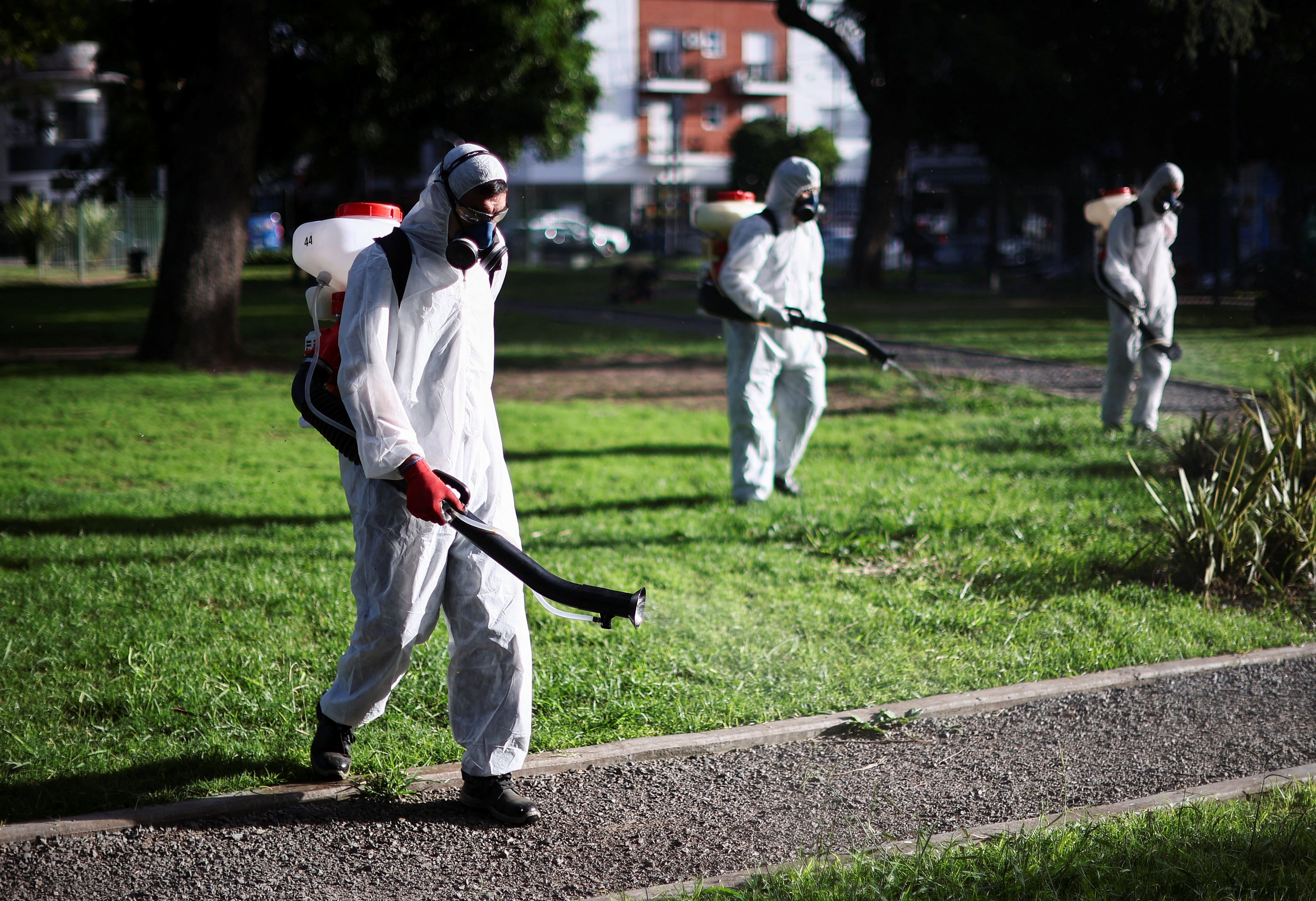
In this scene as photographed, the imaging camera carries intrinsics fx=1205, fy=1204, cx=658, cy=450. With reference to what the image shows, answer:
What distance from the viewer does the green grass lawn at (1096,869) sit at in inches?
118

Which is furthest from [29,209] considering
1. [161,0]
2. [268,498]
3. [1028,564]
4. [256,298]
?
[1028,564]

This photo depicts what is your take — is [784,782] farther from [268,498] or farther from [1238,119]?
[1238,119]

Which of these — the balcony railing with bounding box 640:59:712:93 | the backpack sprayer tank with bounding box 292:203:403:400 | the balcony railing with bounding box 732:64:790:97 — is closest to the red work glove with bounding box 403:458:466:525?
the backpack sprayer tank with bounding box 292:203:403:400

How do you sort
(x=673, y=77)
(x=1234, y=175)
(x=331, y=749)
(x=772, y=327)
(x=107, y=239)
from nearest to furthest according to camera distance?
(x=331, y=749) → (x=772, y=327) → (x=1234, y=175) → (x=107, y=239) → (x=673, y=77)

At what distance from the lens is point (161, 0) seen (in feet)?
58.5

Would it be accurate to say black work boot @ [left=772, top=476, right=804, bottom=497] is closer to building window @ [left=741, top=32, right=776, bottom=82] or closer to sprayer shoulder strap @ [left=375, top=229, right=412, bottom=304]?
sprayer shoulder strap @ [left=375, top=229, right=412, bottom=304]

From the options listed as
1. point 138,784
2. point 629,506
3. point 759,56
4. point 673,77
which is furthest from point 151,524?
point 759,56

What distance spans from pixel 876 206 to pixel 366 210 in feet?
78.7

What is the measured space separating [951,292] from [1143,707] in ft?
78.9

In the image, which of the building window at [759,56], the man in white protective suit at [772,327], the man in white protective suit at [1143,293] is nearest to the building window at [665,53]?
the building window at [759,56]

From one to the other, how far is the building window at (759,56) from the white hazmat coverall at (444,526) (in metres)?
49.6

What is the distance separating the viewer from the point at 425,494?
10.4 ft

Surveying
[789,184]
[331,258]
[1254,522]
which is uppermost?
[789,184]

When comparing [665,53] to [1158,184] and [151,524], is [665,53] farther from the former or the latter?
[151,524]
